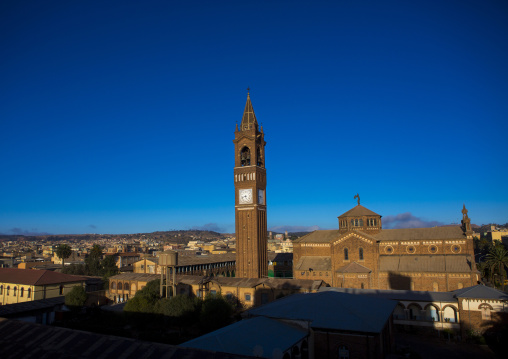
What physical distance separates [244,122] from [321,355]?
40042 mm

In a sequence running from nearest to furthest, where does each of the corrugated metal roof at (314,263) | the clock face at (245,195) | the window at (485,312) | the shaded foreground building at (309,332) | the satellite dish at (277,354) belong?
the satellite dish at (277,354)
the shaded foreground building at (309,332)
the window at (485,312)
the corrugated metal roof at (314,263)
the clock face at (245,195)

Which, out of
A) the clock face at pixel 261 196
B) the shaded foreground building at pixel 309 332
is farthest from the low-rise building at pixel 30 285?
the shaded foreground building at pixel 309 332

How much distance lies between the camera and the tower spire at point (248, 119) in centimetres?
5740

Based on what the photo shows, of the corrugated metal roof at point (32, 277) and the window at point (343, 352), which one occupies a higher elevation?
the corrugated metal roof at point (32, 277)

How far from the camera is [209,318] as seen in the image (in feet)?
115

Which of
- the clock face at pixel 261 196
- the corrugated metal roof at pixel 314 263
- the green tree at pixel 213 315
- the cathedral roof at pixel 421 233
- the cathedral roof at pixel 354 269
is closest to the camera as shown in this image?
the green tree at pixel 213 315

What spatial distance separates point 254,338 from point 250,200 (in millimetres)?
35407

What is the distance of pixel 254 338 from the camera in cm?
2083

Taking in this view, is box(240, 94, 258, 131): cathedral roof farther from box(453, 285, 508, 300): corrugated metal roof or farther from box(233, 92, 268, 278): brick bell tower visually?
box(453, 285, 508, 300): corrugated metal roof

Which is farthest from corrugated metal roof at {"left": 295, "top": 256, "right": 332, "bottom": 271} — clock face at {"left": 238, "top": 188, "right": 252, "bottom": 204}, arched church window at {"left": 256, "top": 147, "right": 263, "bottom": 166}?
arched church window at {"left": 256, "top": 147, "right": 263, "bottom": 166}

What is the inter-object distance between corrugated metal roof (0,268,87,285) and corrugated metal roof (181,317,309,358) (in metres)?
37.9

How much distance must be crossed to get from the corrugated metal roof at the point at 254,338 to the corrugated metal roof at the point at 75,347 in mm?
5406

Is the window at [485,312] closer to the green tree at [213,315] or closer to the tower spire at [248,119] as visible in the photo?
the green tree at [213,315]

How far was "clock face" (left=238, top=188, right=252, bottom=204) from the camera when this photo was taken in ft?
183
